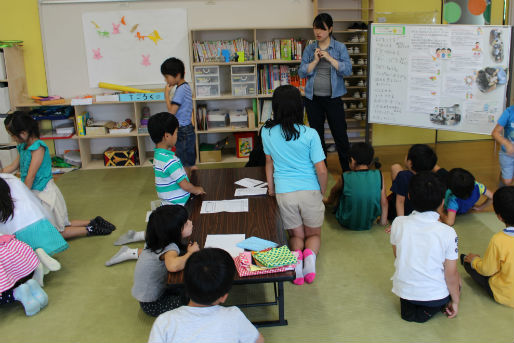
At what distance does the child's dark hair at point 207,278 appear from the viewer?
1615 mm

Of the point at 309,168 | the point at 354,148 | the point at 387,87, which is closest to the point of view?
the point at 309,168

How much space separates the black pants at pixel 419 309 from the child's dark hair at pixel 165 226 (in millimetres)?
1124

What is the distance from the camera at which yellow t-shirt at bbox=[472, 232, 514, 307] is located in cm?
227

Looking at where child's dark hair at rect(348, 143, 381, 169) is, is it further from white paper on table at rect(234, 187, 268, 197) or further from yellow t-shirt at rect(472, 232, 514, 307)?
yellow t-shirt at rect(472, 232, 514, 307)

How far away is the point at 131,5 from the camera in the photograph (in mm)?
5184

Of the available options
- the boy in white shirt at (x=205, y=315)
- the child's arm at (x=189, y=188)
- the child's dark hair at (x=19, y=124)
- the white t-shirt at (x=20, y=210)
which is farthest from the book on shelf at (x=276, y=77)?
the boy in white shirt at (x=205, y=315)

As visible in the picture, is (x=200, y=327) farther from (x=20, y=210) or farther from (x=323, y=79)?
(x=323, y=79)

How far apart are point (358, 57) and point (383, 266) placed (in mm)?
3171

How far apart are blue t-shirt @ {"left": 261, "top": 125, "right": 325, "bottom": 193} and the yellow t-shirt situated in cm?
96

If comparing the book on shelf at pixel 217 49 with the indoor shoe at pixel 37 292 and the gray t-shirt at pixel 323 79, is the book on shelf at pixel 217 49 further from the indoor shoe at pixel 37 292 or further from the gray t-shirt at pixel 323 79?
the indoor shoe at pixel 37 292

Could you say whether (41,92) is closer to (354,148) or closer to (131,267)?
(131,267)

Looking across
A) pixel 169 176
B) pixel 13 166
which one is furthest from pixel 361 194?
pixel 13 166

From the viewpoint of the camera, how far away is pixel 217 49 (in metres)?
5.21

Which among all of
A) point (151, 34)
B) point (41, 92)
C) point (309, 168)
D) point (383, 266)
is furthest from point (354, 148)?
point (41, 92)
